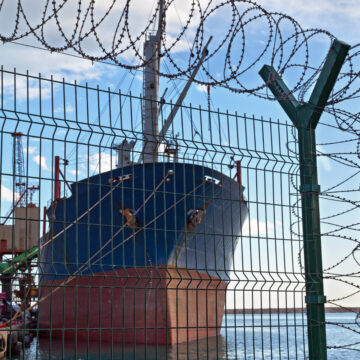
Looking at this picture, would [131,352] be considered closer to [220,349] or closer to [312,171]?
[220,349]

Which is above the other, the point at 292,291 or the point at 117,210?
the point at 117,210

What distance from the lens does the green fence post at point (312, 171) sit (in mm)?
5398

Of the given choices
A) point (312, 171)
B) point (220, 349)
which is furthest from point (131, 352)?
point (312, 171)

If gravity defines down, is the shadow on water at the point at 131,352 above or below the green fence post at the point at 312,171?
below

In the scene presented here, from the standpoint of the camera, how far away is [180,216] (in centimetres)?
1814

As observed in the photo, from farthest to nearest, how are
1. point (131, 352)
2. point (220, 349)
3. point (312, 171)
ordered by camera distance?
point (220, 349) → point (131, 352) → point (312, 171)

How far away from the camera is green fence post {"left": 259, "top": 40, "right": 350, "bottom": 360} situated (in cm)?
540

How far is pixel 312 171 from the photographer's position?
5.71 m

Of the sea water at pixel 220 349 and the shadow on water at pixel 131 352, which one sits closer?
the sea water at pixel 220 349

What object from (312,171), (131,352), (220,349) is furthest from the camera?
(220,349)

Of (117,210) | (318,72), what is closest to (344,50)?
(318,72)

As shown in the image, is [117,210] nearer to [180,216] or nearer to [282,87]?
[180,216]

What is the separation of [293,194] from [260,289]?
109cm

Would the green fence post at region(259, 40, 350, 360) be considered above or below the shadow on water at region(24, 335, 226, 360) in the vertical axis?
above
